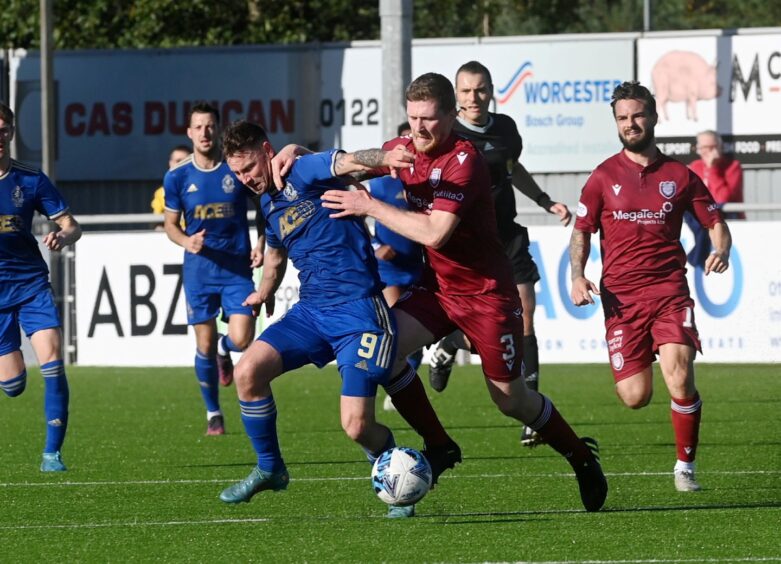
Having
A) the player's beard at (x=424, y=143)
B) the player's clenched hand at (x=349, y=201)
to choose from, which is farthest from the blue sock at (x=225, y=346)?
the player's clenched hand at (x=349, y=201)

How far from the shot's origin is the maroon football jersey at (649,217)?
29.3ft

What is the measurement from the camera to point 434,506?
8.42 m

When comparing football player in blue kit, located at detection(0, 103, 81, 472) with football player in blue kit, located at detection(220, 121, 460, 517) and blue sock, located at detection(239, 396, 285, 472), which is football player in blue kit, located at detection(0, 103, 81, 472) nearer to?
football player in blue kit, located at detection(220, 121, 460, 517)

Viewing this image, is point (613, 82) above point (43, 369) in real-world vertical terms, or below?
above

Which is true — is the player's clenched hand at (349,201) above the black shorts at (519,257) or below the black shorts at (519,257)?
above

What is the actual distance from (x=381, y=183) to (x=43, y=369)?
2.99 meters

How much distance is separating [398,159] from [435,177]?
27 centimetres

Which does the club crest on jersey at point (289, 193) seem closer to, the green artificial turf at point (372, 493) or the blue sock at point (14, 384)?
the green artificial turf at point (372, 493)

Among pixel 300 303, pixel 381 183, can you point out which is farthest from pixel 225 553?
pixel 381 183

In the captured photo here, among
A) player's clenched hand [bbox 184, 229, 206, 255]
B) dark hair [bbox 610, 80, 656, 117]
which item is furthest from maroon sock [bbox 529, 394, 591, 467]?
player's clenched hand [bbox 184, 229, 206, 255]

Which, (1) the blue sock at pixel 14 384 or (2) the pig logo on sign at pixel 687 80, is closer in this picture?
(1) the blue sock at pixel 14 384

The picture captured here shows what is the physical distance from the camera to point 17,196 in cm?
1001

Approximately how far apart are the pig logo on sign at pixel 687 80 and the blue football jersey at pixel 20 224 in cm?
1487

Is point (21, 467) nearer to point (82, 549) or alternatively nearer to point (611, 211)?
point (82, 549)
